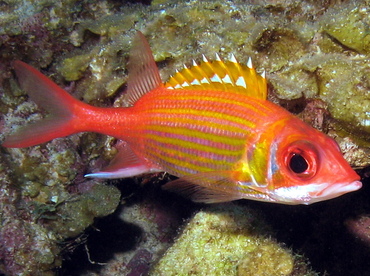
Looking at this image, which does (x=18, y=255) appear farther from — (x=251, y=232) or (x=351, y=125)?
(x=351, y=125)

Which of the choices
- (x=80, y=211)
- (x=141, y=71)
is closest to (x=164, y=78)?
(x=141, y=71)

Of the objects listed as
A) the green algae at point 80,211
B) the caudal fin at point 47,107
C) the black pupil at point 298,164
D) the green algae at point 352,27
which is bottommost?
the green algae at point 80,211

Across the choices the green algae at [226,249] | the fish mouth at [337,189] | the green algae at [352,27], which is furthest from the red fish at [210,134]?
the green algae at [352,27]

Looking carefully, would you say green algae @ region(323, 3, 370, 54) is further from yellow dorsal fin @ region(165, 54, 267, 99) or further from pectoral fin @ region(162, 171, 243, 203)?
pectoral fin @ region(162, 171, 243, 203)

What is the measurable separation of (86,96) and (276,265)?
2693mm

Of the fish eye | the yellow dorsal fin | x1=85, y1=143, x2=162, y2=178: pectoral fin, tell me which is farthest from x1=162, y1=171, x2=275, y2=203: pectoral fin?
the yellow dorsal fin

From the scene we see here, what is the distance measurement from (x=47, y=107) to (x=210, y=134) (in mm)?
1350

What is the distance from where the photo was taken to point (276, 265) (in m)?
3.06

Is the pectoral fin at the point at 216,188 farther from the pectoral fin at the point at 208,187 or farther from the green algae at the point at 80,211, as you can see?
the green algae at the point at 80,211

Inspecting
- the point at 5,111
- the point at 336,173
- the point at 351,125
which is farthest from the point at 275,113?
the point at 5,111

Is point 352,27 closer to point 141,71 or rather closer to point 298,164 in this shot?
point 298,164

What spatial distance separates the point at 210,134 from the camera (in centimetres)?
232

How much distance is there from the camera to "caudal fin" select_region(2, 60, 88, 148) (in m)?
2.54

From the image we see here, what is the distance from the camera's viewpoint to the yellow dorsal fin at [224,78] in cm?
232
